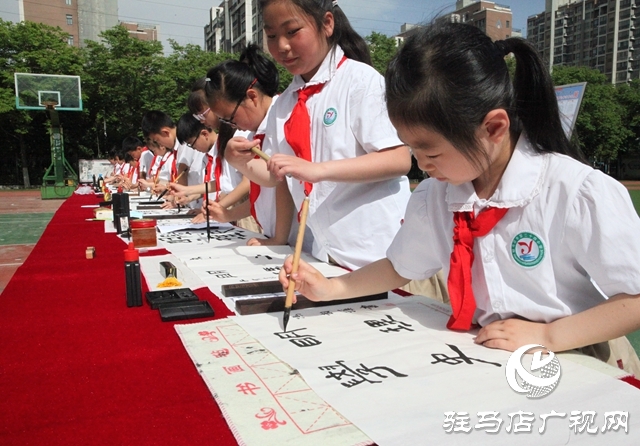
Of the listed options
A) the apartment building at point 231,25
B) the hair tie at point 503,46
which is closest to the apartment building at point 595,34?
the apartment building at point 231,25

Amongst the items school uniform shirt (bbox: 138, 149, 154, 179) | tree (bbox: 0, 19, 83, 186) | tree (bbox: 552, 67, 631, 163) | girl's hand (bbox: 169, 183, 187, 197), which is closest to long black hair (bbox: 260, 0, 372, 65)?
girl's hand (bbox: 169, 183, 187, 197)

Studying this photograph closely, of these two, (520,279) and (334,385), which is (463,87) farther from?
(334,385)

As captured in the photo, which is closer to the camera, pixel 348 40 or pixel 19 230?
pixel 348 40

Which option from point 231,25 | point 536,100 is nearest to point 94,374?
point 536,100

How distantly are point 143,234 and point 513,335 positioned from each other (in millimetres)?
1545

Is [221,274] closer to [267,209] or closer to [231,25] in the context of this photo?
[267,209]

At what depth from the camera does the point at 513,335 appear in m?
0.88

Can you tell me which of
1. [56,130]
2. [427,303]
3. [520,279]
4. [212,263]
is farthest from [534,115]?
[56,130]

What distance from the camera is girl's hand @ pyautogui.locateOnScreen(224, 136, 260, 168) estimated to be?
5.65 ft

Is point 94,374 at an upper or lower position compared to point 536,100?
lower

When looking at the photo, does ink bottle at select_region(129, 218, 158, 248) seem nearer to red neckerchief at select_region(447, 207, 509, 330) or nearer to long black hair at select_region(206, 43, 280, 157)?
long black hair at select_region(206, 43, 280, 157)

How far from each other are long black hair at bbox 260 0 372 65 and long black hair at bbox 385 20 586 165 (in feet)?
2.04

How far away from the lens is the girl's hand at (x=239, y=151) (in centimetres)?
172

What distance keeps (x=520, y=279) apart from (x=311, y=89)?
95cm
